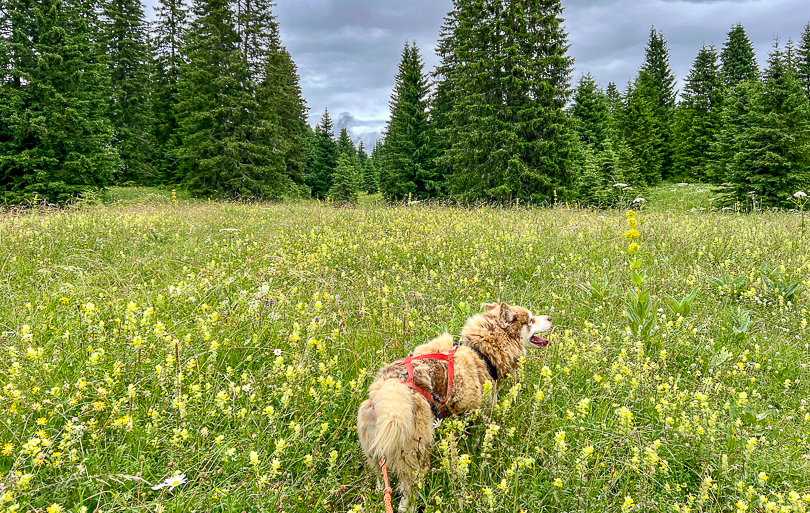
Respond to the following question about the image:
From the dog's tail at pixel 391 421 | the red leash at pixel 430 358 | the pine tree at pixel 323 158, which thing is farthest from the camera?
the pine tree at pixel 323 158

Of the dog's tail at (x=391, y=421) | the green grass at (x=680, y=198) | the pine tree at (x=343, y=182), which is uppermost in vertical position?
the pine tree at (x=343, y=182)

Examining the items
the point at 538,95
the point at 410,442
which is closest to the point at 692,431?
the point at 410,442

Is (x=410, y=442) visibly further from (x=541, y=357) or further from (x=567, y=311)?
(x=567, y=311)

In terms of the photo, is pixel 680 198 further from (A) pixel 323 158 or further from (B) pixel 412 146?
Result: (A) pixel 323 158

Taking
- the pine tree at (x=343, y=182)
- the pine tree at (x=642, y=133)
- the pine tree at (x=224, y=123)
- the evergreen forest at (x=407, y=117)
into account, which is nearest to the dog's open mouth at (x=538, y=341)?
the evergreen forest at (x=407, y=117)

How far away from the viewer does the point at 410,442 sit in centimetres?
211

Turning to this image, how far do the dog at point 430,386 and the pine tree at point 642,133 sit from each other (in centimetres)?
3964

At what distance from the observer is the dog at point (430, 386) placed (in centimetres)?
206

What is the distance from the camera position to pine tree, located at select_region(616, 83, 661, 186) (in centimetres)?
3559

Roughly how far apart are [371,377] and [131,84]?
1555 inches

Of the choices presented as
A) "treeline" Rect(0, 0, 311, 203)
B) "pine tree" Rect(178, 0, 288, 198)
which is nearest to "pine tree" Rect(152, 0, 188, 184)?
"treeline" Rect(0, 0, 311, 203)

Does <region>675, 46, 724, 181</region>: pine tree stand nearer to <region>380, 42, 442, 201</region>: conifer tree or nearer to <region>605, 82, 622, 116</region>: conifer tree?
<region>605, 82, 622, 116</region>: conifer tree

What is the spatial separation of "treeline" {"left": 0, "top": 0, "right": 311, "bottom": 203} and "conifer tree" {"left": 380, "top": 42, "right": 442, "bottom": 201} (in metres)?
8.09

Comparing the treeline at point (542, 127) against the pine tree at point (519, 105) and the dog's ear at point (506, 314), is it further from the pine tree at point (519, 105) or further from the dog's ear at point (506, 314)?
the dog's ear at point (506, 314)
